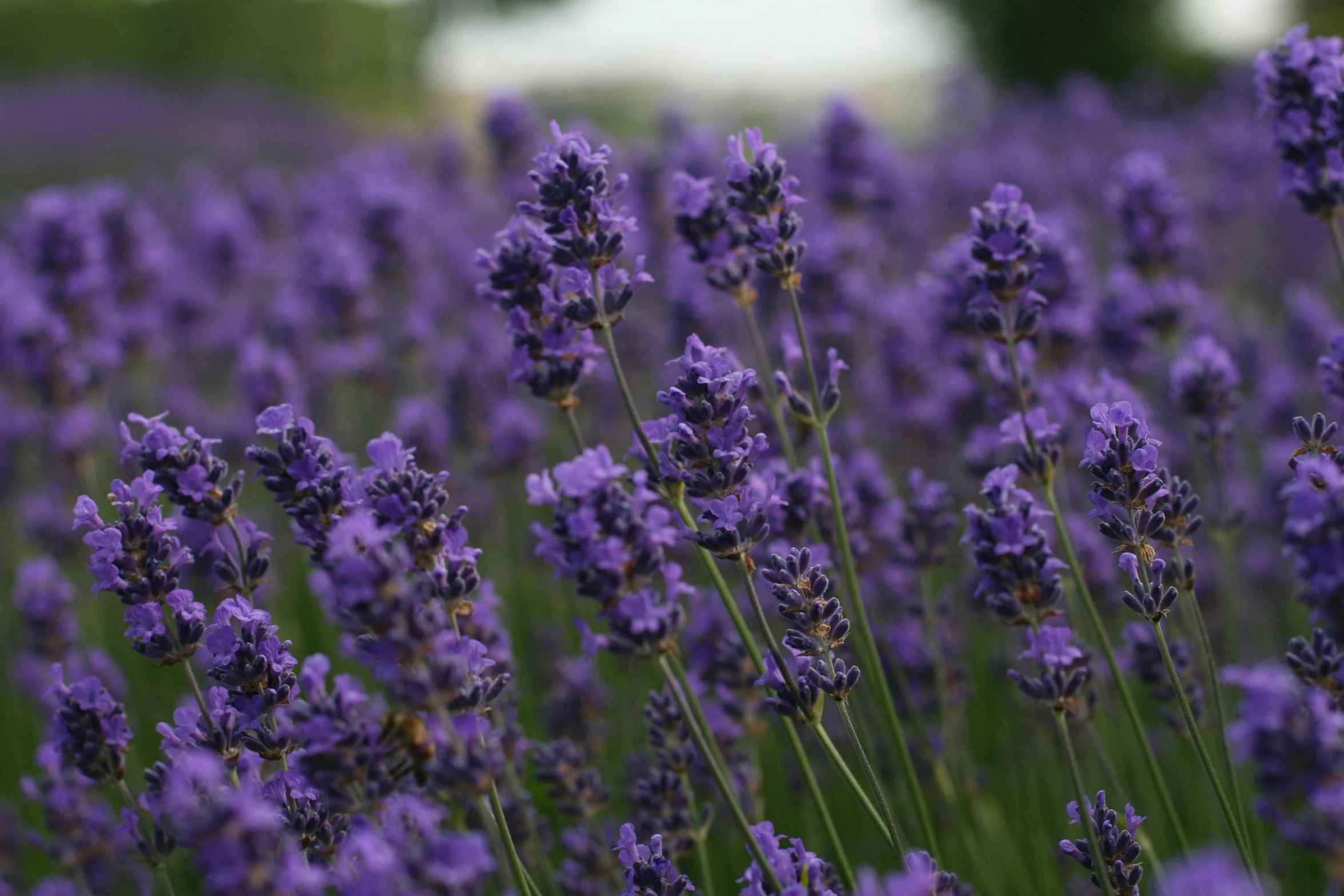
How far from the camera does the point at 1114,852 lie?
173cm

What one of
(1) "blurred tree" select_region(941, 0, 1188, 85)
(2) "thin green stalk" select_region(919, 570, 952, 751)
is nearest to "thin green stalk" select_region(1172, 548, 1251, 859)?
(2) "thin green stalk" select_region(919, 570, 952, 751)

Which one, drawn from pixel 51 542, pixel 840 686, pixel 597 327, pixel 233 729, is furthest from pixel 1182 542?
pixel 51 542

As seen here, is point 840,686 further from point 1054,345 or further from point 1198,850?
point 1054,345

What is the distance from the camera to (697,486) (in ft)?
5.82

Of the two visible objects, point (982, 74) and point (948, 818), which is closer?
point (948, 818)

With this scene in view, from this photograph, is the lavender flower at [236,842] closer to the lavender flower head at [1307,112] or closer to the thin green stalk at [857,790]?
the thin green stalk at [857,790]

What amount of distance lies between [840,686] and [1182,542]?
0.70 m

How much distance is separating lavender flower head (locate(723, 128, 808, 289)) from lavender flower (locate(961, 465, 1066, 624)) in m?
0.67

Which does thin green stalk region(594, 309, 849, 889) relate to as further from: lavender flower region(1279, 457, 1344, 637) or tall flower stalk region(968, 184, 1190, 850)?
lavender flower region(1279, 457, 1344, 637)

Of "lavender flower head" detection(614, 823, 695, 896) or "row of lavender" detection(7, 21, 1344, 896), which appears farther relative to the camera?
"lavender flower head" detection(614, 823, 695, 896)

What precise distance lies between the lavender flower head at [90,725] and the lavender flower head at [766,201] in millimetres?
1492

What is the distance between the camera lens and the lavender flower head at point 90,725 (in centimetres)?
195

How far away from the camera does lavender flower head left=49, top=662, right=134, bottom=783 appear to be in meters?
1.95

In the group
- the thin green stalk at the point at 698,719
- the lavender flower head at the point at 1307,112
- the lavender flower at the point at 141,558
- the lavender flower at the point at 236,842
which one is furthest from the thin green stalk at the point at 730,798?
the lavender flower head at the point at 1307,112
